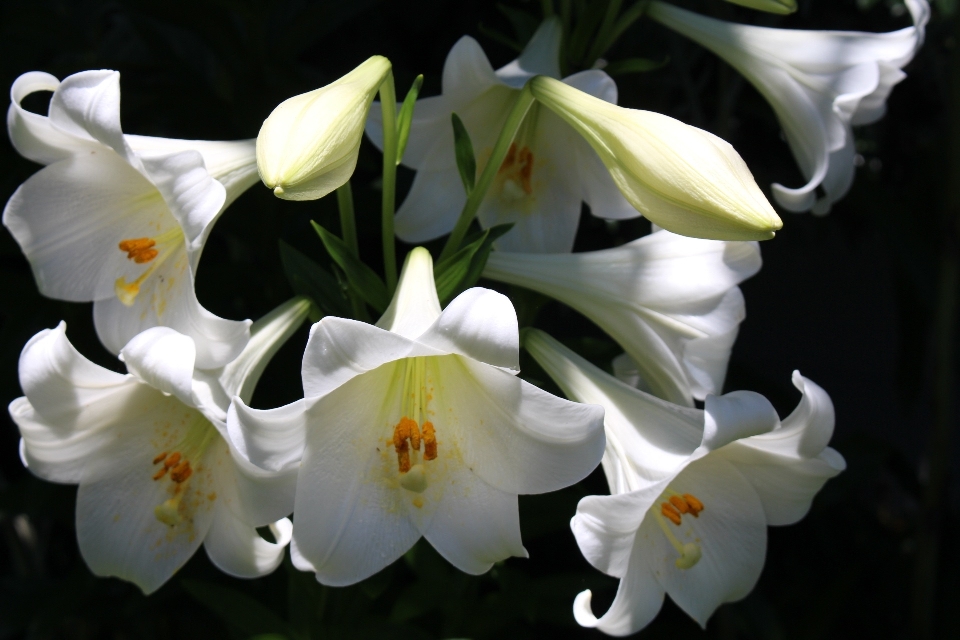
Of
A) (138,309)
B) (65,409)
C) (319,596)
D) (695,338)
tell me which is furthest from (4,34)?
(695,338)

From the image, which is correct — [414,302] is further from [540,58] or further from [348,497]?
[540,58]

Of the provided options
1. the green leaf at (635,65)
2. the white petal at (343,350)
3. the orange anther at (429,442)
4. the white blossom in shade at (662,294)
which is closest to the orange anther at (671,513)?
the white blossom in shade at (662,294)

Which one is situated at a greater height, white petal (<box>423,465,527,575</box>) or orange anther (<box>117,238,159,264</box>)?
orange anther (<box>117,238,159,264</box>)

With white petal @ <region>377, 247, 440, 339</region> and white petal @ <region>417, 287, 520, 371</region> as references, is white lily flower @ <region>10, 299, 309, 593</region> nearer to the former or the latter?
white petal @ <region>377, 247, 440, 339</region>

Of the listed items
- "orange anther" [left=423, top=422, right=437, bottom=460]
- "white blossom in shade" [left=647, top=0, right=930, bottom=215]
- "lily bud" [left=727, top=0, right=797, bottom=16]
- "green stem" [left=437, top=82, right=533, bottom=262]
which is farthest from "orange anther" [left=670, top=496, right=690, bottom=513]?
"lily bud" [left=727, top=0, right=797, bottom=16]

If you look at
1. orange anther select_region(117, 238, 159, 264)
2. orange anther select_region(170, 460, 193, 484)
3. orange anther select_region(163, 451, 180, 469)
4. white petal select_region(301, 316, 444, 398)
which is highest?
white petal select_region(301, 316, 444, 398)

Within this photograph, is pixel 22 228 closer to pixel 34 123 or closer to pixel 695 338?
pixel 34 123

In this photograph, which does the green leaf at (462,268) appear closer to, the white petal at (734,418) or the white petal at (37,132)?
the white petal at (734,418)
